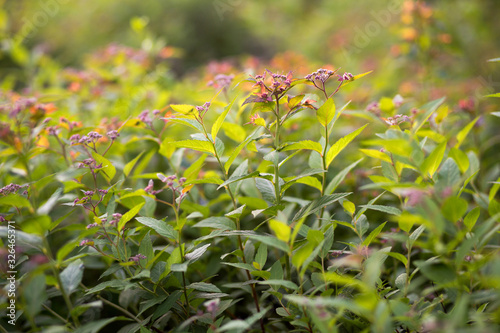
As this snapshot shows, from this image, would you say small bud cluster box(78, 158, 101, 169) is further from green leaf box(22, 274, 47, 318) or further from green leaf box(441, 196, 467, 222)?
green leaf box(441, 196, 467, 222)

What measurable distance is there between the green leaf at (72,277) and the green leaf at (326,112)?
0.77 m

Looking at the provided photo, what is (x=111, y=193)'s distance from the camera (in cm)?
114

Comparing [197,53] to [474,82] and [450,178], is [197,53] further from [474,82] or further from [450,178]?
[450,178]

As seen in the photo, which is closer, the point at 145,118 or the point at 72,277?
the point at 72,277

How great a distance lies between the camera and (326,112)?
100 centimetres

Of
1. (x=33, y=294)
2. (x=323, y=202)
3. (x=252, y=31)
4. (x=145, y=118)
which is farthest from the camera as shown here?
(x=252, y=31)

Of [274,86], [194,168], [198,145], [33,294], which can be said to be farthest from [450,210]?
[33,294]

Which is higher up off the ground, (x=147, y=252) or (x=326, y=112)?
(x=326, y=112)

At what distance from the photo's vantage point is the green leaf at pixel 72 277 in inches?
37.6

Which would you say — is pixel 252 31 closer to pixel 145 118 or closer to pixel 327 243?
pixel 145 118

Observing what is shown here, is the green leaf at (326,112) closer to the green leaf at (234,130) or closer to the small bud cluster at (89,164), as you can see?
the green leaf at (234,130)

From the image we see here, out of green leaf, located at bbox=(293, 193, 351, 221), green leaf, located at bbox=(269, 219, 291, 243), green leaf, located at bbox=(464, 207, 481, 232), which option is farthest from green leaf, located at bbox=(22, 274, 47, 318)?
green leaf, located at bbox=(464, 207, 481, 232)

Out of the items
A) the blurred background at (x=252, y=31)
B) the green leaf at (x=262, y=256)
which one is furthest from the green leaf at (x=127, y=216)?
the blurred background at (x=252, y=31)

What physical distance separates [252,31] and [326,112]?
24.1 ft
